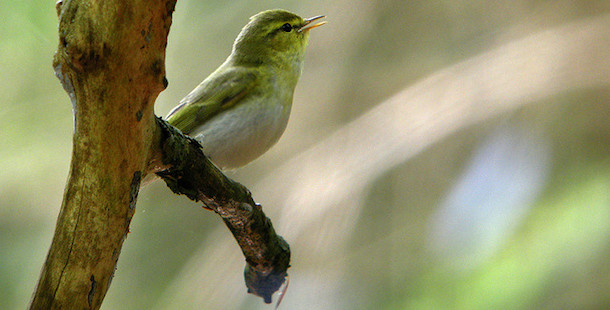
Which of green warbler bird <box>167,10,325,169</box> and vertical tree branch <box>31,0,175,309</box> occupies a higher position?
green warbler bird <box>167,10,325,169</box>

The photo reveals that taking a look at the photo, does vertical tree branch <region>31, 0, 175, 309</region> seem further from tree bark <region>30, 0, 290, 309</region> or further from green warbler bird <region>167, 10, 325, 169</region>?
green warbler bird <region>167, 10, 325, 169</region>

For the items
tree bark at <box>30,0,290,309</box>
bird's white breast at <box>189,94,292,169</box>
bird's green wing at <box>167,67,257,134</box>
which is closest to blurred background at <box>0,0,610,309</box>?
bird's white breast at <box>189,94,292,169</box>

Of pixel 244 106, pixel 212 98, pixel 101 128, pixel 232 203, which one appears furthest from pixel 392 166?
pixel 101 128

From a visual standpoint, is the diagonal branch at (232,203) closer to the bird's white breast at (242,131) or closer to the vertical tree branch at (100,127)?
the vertical tree branch at (100,127)

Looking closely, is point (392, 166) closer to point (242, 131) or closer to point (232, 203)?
point (242, 131)

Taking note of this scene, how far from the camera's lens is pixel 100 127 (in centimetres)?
135

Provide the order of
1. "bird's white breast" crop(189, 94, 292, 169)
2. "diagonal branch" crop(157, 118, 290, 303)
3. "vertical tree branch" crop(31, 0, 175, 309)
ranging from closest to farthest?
"vertical tree branch" crop(31, 0, 175, 309)
"diagonal branch" crop(157, 118, 290, 303)
"bird's white breast" crop(189, 94, 292, 169)

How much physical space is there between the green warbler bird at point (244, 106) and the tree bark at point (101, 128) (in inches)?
47.3

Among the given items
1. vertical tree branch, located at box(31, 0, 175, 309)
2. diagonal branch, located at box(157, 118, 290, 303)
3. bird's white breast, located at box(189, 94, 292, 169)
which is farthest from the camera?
bird's white breast, located at box(189, 94, 292, 169)

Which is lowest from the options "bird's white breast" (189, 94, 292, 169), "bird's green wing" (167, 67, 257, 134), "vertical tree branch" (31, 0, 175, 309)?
"vertical tree branch" (31, 0, 175, 309)

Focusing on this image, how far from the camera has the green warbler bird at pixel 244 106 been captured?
2.77 meters

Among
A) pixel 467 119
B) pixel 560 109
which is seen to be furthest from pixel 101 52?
pixel 560 109

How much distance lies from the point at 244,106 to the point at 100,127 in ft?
4.93

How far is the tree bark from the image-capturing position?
1.27 meters
